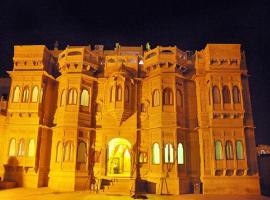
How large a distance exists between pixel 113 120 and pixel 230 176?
444 inches

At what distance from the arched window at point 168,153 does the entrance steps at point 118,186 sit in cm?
336

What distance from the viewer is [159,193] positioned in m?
20.6

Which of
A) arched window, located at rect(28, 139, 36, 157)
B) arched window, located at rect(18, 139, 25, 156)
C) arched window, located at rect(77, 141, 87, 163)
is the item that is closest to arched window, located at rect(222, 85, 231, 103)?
arched window, located at rect(77, 141, 87, 163)

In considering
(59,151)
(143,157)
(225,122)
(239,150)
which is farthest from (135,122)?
(239,150)

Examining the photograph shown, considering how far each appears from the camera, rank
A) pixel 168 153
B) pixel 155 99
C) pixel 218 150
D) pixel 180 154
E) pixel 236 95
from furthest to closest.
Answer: pixel 155 99, pixel 236 95, pixel 180 154, pixel 168 153, pixel 218 150

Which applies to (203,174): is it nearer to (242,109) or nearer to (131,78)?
(242,109)

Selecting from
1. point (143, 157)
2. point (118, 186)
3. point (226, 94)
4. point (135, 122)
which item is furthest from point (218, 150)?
point (118, 186)

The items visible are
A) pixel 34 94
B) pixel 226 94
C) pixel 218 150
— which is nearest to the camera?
pixel 218 150

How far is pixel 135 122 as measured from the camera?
23656mm

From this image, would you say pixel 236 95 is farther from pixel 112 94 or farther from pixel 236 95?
pixel 112 94

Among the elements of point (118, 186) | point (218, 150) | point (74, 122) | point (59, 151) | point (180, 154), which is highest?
point (74, 122)

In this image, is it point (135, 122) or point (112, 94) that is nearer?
point (135, 122)

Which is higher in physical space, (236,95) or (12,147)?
(236,95)

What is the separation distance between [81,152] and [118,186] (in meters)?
4.80
